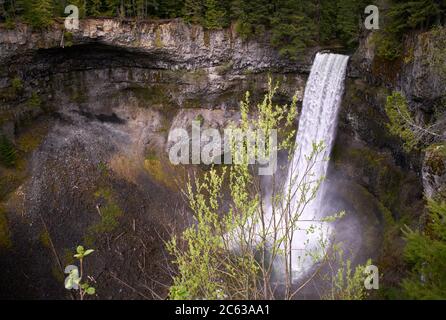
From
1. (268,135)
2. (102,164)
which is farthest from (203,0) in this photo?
(268,135)

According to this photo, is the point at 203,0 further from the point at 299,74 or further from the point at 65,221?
A: the point at 65,221

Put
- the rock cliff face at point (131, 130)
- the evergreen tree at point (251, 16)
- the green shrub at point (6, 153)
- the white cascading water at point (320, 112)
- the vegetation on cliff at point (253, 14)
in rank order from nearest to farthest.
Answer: the rock cliff face at point (131, 130) → the white cascading water at point (320, 112) → the green shrub at point (6, 153) → the vegetation on cliff at point (253, 14) → the evergreen tree at point (251, 16)

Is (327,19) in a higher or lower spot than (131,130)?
higher

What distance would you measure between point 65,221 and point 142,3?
1907cm

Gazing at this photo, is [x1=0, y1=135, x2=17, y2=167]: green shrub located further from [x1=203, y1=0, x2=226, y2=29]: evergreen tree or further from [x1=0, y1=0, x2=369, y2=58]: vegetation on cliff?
[x1=203, y1=0, x2=226, y2=29]: evergreen tree

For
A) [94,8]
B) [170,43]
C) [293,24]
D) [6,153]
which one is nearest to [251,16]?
[293,24]

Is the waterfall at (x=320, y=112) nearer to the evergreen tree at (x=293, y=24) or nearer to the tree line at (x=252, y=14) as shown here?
the evergreen tree at (x=293, y=24)

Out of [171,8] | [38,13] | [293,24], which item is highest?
[171,8]

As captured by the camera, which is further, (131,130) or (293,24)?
(131,130)

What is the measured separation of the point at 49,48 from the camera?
26.1 meters

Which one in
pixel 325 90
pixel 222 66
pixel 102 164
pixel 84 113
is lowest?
pixel 102 164

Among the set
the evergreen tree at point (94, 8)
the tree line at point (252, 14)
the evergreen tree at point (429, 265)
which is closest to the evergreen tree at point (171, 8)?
the tree line at point (252, 14)

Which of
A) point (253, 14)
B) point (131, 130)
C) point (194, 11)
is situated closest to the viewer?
point (253, 14)

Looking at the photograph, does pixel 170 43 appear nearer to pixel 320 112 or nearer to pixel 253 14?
pixel 253 14
